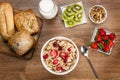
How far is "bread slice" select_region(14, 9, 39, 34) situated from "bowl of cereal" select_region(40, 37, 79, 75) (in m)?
0.09

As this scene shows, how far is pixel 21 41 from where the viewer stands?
4.00 ft

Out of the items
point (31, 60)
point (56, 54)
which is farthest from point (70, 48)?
point (31, 60)

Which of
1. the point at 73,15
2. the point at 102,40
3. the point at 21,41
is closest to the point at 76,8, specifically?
the point at 73,15

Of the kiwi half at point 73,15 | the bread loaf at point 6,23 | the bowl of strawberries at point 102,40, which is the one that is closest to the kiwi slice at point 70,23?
the kiwi half at point 73,15

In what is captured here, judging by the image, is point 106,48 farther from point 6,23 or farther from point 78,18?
point 6,23

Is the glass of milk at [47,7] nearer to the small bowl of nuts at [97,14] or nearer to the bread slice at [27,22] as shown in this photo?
the bread slice at [27,22]

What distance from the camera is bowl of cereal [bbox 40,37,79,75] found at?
122 cm

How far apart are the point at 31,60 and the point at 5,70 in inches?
5.0

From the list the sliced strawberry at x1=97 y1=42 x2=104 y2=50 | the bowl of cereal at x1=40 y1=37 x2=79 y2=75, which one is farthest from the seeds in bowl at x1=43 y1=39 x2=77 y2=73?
the sliced strawberry at x1=97 y1=42 x2=104 y2=50

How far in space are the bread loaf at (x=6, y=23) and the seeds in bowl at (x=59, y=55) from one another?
171mm

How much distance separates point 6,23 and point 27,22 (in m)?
0.09

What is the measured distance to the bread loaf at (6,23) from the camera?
1.25 meters

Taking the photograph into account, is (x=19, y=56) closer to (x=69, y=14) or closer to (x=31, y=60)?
(x=31, y=60)

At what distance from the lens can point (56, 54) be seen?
1242 mm
